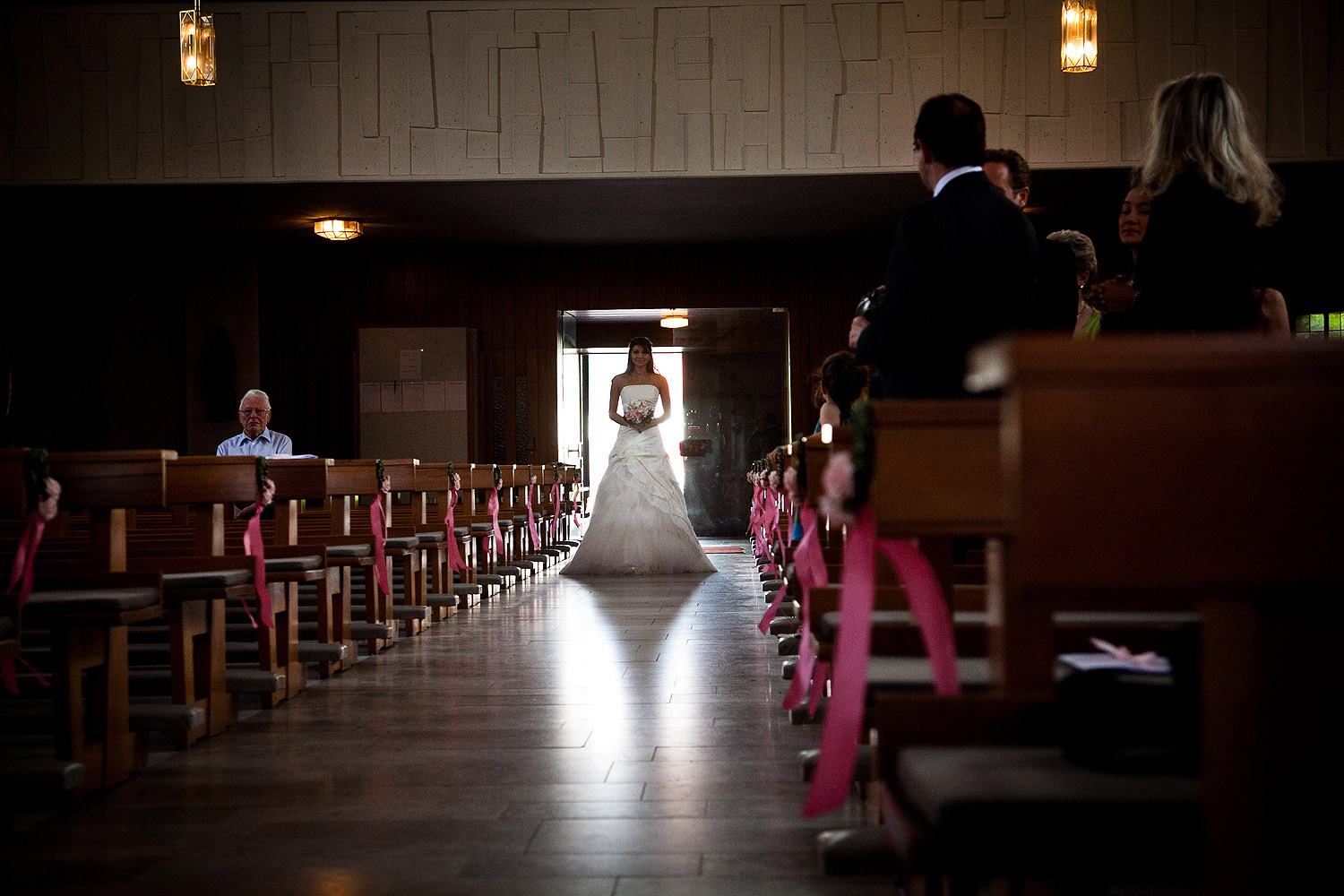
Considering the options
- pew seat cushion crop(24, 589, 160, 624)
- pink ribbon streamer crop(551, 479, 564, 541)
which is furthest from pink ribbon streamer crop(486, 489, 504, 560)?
pew seat cushion crop(24, 589, 160, 624)

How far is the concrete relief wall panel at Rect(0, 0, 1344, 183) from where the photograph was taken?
9578 millimetres

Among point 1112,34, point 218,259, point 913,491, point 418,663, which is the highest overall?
point 1112,34

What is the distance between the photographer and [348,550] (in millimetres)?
4730

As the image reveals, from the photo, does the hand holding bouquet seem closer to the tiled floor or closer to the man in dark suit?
the tiled floor

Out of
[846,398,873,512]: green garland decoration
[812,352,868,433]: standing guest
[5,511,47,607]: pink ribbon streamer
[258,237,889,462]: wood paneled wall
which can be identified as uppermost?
[258,237,889,462]: wood paneled wall

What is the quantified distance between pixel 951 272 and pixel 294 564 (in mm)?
2441

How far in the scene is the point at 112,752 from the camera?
118 inches

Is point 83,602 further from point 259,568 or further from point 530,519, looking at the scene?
point 530,519

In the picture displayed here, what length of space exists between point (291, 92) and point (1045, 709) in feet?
31.4

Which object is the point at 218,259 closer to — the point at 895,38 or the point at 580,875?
the point at 895,38

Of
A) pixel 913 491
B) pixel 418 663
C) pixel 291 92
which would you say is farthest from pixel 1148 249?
pixel 291 92

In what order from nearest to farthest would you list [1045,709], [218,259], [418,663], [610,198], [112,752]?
[1045,709] < [112,752] < [418,663] < [610,198] < [218,259]

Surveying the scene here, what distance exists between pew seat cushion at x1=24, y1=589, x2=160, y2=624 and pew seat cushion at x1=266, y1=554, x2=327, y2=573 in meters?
1.01

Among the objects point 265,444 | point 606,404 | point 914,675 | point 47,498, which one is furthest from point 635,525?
point 914,675
